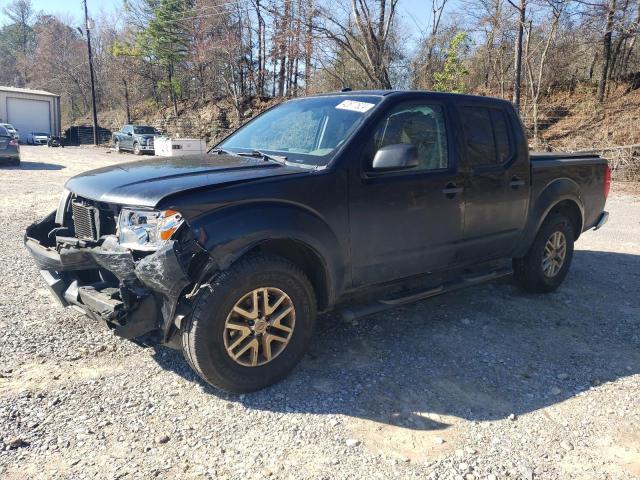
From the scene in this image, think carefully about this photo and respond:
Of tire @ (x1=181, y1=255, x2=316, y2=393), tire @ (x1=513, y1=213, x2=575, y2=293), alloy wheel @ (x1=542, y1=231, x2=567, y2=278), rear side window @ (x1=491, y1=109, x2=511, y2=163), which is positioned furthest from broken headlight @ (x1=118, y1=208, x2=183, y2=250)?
alloy wheel @ (x1=542, y1=231, x2=567, y2=278)

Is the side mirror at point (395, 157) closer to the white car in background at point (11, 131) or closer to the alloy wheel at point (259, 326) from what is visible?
the alloy wheel at point (259, 326)

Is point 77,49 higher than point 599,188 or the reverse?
higher

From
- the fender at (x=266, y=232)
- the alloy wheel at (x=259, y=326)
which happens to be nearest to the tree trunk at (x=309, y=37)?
the fender at (x=266, y=232)

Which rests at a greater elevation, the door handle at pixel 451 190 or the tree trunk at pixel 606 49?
the tree trunk at pixel 606 49

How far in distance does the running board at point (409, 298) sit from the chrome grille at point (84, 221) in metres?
1.77

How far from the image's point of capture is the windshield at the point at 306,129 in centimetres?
375

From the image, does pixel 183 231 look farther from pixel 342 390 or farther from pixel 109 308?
pixel 342 390

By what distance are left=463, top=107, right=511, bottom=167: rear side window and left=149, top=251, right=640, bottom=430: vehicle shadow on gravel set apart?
1.43 meters

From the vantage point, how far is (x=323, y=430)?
2998 mm

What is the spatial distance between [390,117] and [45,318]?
3.28 metres

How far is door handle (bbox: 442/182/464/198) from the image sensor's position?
163 inches

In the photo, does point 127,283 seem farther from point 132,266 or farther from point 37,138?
point 37,138

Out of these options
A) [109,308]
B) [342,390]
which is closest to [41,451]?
[109,308]

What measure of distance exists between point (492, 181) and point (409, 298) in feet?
4.52
